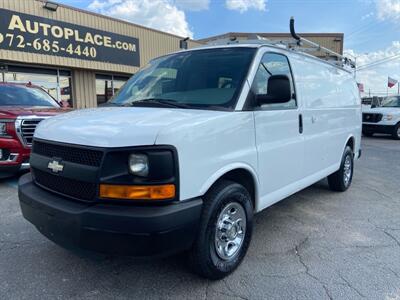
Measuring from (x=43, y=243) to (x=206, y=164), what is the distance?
7.13ft

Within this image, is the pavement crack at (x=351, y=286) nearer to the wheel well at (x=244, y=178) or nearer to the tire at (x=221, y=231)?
the tire at (x=221, y=231)

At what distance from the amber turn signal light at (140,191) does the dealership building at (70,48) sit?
9216 mm

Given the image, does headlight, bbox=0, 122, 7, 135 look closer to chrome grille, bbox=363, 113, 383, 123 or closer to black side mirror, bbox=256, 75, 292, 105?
black side mirror, bbox=256, 75, 292, 105

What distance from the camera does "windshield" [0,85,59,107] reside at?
21.9ft

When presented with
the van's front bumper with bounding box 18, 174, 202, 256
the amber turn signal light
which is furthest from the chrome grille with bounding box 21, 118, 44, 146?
the amber turn signal light

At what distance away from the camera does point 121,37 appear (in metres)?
16.1

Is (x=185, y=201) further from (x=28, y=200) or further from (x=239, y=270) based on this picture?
(x=28, y=200)

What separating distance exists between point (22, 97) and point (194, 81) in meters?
4.99

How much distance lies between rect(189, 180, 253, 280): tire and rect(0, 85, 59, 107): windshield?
212 inches

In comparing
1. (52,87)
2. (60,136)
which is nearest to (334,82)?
(60,136)

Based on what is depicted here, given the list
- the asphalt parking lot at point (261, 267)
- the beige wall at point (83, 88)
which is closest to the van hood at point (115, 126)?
the asphalt parking lot at point (261, 267)

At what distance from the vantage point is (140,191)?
2357 mm

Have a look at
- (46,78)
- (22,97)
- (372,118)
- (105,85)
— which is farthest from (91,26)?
(372,118)

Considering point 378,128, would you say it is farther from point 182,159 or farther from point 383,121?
point 182,159
